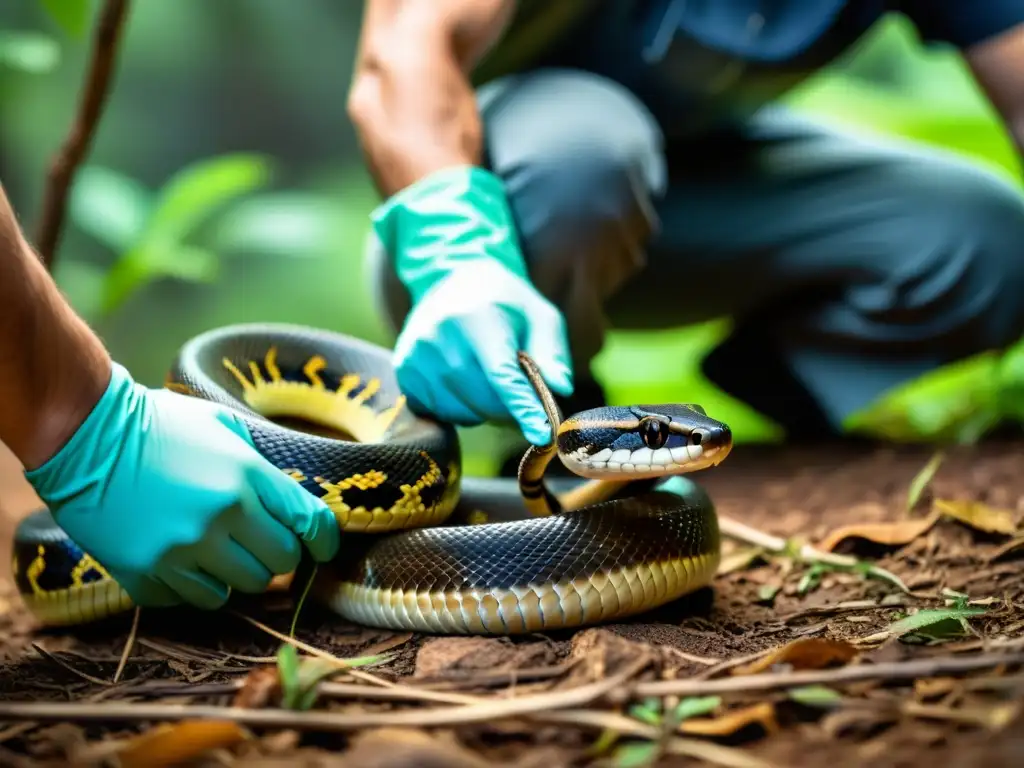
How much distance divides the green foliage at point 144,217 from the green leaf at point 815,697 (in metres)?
3.75

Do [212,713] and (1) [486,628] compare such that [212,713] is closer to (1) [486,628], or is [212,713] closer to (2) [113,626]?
(1) [486,628]

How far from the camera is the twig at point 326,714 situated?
4.20 feet

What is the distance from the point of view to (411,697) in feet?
4.69

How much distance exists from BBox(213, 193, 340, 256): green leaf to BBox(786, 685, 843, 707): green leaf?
19.3ft

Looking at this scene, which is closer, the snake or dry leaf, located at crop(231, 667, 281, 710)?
dry leaf, located at crop(231, 667, 281, 710)

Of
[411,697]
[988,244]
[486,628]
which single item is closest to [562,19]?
[988,244]

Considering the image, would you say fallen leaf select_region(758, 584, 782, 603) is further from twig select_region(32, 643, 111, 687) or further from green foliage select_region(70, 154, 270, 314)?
green foliage select_region(70, 154, 270, 314)

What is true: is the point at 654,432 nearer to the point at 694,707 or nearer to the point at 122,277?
the point at 694,707

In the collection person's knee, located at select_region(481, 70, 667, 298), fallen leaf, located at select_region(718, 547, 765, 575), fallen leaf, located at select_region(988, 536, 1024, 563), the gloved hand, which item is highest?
person's knee, located at select_region(481, 70, 667, 298)

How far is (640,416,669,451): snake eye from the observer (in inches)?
74.1

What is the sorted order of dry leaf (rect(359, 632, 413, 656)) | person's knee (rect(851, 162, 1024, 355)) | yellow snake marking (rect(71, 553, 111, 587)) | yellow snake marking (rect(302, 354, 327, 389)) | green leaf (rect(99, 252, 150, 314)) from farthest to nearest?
green leaf (rect(99, 252, 150, 314))
person's knee (rect(851, 162, 1024, 355))
yellow snake marking (rect(302, 354, 327, 389))
yellow snake marking (rect(71, 553, 111, 587))
dry leaf (rect(359, 632, 413, 656))

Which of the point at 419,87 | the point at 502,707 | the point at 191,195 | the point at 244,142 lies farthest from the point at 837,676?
the point at 244,142

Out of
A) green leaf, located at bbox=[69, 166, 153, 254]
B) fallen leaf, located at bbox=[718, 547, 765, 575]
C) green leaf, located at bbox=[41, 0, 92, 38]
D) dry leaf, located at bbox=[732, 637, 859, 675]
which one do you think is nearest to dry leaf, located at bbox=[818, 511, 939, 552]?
fallen leaf, located at bbox=[718, 547, 765, 575]

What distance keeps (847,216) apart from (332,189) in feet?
19.3
